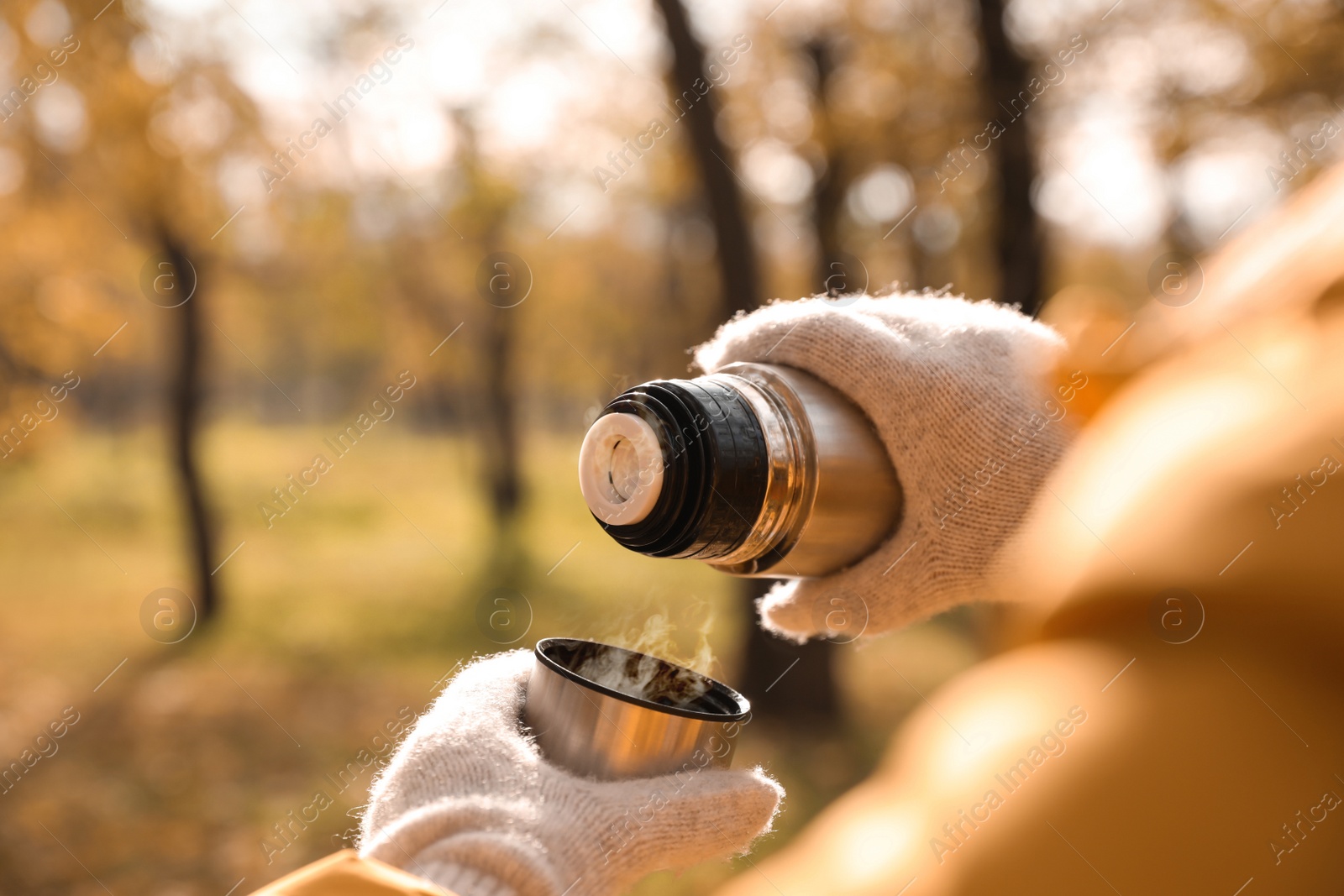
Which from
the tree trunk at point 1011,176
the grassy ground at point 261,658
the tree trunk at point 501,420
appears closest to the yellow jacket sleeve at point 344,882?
the grassy ground at point 261,658

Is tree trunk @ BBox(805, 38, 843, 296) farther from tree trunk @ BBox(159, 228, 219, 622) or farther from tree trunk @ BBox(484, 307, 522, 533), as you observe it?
tree trunk @ BBox(484, 307, 522, 533)

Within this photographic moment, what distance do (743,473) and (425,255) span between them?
15377 millimetres

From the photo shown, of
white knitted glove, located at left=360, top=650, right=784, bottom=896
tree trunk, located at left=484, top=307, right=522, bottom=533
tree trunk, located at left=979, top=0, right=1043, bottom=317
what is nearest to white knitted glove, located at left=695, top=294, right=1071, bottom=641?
white knitted glove, located at left=360, top=650, right=784, bottom=896

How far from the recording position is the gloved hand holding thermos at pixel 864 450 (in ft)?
3.53

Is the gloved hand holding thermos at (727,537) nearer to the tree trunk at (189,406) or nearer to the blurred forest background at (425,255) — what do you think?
the blurred forest background at (425,255)

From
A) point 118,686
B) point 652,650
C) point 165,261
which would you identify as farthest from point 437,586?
point 652,650

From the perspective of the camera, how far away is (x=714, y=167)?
6094mm

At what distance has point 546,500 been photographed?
60.1ft

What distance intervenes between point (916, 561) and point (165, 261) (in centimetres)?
945

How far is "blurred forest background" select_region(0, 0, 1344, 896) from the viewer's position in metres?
6.29

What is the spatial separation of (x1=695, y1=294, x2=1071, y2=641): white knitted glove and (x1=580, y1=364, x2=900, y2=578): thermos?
28 millimetres

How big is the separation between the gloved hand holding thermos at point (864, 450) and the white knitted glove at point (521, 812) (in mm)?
280

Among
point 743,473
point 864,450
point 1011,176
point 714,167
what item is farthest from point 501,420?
point 743,473

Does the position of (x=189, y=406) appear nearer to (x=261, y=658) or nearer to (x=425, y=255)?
(x=261, y=658)
